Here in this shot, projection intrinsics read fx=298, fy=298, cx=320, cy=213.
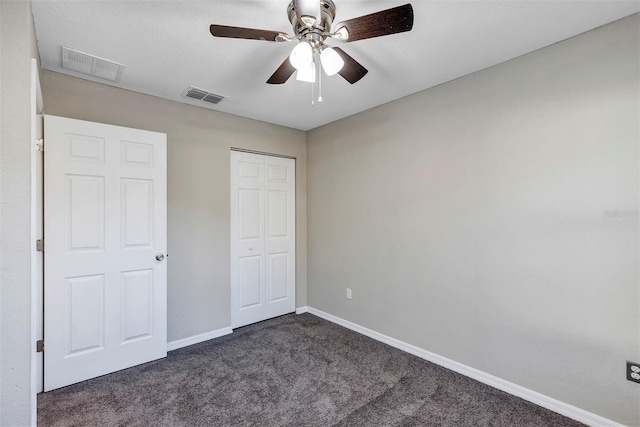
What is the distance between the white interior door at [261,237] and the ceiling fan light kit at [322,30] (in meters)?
1.99

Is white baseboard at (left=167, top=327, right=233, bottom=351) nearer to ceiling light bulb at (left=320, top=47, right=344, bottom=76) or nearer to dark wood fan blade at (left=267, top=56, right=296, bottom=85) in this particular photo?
dark wood fan blade at (left=267, top=56, right=296, bottom=85)

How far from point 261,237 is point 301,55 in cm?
247

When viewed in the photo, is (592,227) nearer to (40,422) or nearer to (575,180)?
(575,180)

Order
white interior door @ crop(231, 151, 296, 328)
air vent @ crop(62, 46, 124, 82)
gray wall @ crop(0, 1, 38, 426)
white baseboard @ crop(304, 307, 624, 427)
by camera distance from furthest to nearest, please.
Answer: white interior door @ crop(231, 151, 296, 328)
air vent @ crop(62, 46, 124, 82)
white baseboard @ crop(304, 307, 624, 427)
gray wall @ crop(0, 1, 38, 426)

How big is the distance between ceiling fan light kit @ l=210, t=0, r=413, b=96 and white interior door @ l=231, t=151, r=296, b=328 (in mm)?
1990

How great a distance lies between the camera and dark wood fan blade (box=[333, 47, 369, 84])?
1687 millimetres

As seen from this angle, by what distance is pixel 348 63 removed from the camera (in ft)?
5.70

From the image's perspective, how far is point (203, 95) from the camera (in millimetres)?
2875

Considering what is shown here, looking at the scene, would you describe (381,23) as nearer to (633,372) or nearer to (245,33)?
(245,33)

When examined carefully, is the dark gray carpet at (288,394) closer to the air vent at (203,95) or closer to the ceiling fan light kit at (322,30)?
the ceiling fan light kit at (322,30)

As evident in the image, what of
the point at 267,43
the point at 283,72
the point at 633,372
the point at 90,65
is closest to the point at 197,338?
the point at 90,65

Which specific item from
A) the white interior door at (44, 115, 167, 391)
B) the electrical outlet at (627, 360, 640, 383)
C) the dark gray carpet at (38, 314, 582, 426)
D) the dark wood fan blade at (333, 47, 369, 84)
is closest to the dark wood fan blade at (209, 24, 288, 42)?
the dark wood fan blade at (333, 47, 369, 84)

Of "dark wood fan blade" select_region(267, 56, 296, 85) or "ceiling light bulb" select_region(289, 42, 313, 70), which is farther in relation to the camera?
"dark wood fan blade" select_region(267, 56, 296, 85)

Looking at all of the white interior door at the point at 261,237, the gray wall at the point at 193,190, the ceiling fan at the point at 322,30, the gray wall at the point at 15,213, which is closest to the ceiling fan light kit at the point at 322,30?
the ceiling fan at the point at 322,30
